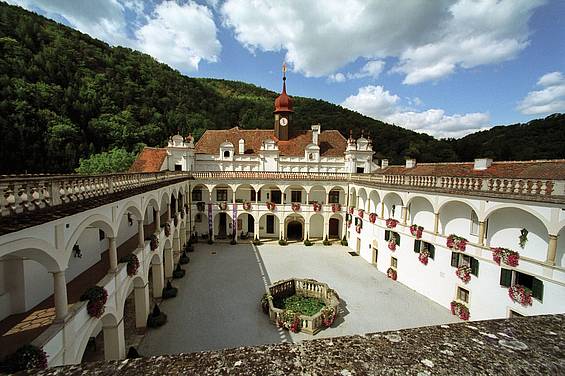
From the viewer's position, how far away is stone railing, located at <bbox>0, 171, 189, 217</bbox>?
5.80 metres

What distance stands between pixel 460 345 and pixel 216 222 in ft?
106

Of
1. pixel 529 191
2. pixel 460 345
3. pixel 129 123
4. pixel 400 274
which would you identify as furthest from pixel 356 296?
pixel 129 123

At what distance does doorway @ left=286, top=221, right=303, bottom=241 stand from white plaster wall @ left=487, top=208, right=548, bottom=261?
21.6m

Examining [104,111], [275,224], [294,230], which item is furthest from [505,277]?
[104,111]

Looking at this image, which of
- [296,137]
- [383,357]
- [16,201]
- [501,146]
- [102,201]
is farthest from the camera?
[501,146]

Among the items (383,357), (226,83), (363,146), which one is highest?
(226,83)

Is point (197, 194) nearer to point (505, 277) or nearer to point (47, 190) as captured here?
point (47, 190)

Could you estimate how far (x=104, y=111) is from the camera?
5303cm

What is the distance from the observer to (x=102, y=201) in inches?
354

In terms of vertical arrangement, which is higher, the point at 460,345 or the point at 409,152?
the point at 409,152

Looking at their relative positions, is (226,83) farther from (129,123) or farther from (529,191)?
(529,191)

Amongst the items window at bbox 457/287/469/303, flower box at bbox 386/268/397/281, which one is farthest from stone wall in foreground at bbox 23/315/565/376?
flower box at bbox 386/268/397/281

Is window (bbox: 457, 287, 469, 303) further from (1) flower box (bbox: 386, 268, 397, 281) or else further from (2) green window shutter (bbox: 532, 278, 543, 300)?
(1) flower box (bbox: 386, 268, 397, 281)

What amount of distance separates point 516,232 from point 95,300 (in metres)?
19.3
